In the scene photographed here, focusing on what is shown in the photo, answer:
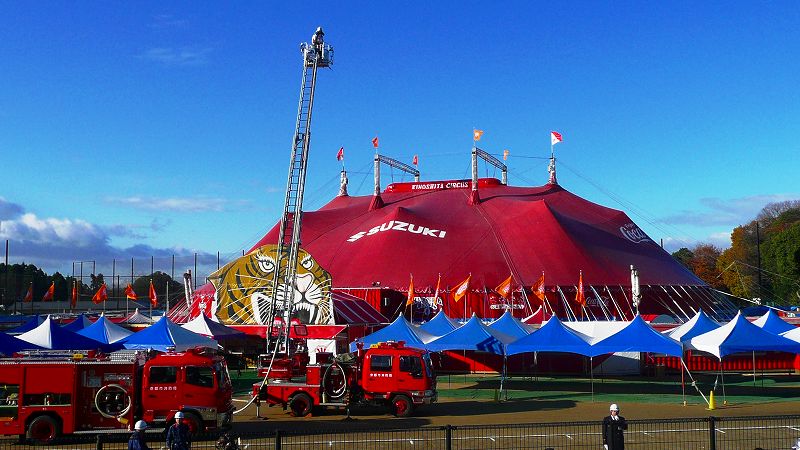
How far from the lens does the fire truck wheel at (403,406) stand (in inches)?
960

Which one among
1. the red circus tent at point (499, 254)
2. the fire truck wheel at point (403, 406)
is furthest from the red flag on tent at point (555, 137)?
the fire truck wheel at point (403, 406)

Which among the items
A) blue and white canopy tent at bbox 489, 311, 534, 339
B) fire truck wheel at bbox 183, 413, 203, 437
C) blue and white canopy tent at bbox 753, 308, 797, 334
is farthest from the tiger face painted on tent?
fire truck wheel at bbox 183, 413, 203, 437

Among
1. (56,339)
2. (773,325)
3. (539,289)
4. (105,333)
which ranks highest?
(539,289)

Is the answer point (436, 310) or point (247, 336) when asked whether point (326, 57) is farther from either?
point (436, 310)

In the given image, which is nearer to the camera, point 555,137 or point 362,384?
point 362,384

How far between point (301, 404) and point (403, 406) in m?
3.00

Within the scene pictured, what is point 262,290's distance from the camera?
41875mm

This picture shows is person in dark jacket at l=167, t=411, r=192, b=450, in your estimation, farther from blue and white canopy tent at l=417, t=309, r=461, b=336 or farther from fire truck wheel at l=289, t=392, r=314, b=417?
blue and white canopy tent at l=417, t=309, r=461, b=336

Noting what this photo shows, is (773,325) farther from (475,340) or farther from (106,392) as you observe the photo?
(106,392)

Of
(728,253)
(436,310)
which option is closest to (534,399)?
(436,310)

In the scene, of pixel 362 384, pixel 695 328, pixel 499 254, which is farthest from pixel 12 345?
pixel 499 254

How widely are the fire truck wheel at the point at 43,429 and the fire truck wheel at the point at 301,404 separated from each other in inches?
279

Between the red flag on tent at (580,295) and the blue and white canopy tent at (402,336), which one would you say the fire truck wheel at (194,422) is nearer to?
the blue and white canopy tent at (402,336)

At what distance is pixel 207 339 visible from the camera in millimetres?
32812
